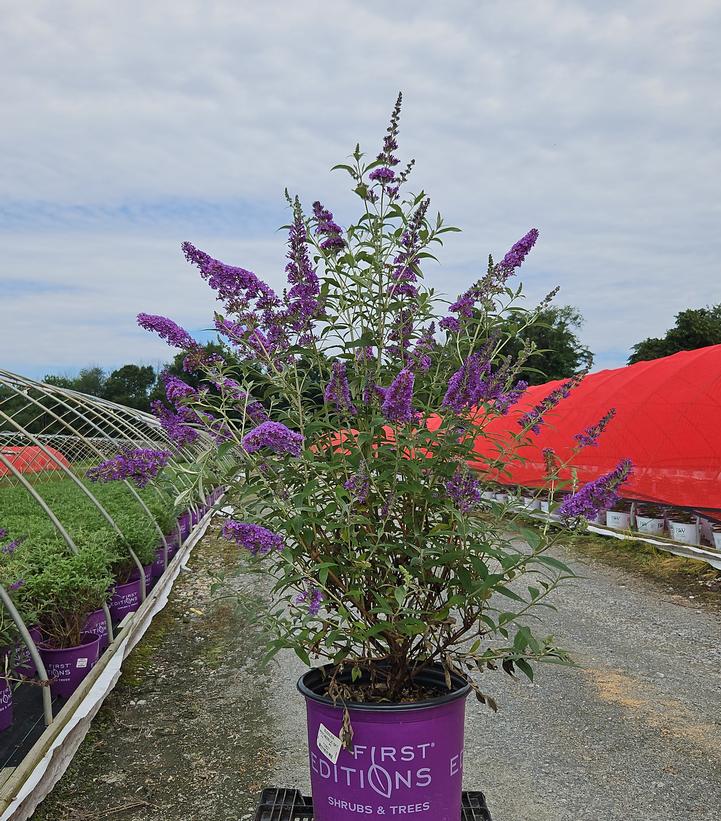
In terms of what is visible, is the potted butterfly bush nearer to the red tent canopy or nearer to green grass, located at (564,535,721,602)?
the red tent canopy

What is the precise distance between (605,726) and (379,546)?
3271 millimetres

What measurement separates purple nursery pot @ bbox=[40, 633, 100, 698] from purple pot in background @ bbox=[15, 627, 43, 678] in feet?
0.28

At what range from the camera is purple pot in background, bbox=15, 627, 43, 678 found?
469 cm

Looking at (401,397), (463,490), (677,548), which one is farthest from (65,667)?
(677,548)

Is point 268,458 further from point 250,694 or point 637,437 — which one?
point 637,437

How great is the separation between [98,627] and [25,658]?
76cm

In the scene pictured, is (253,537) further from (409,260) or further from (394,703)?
(409,260)

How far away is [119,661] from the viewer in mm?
5262

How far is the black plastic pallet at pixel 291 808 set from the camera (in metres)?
2.94

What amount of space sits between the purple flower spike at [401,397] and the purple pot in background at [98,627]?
3.89 meters

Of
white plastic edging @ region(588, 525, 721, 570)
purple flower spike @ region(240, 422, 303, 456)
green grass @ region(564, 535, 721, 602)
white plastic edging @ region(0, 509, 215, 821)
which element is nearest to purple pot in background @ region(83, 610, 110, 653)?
white plastic edging @ region(0, 509, 215, 821)

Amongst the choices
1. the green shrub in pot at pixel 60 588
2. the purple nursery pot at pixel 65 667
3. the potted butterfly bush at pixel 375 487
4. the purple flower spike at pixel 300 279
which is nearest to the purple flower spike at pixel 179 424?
the potted butterfly bush at pixel 375 487

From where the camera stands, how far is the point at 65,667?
4953 millimetres

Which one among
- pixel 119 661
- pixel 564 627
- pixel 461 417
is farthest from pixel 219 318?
pixel 564 627
